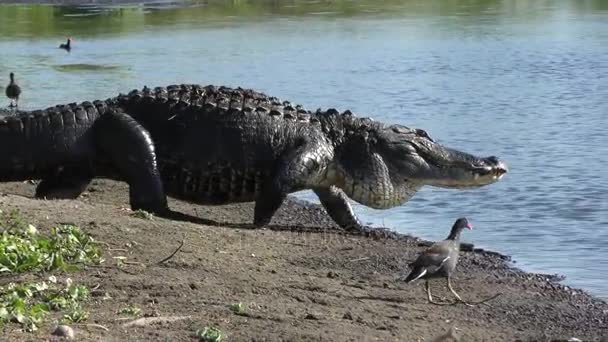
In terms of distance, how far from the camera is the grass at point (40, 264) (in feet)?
20.5

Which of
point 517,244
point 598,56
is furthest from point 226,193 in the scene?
point 598,56

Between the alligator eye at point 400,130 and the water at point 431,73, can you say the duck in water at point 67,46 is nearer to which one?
the water at point 431,73

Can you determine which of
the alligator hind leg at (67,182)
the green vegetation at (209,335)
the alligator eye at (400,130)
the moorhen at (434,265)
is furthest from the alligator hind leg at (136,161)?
the green vegetation at (209,335)

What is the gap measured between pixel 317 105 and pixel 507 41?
12.8 meters

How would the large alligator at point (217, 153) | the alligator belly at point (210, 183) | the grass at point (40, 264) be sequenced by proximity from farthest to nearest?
1. the alligator belly at point (210, 183)
2. the large alligator at point (217, 153)
3. the grass at point (40, 264)

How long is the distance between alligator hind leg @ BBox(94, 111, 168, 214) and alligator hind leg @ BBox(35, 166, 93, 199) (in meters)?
0.31

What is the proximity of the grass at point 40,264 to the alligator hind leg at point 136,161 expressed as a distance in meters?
2.34

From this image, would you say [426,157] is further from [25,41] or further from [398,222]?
[25,41]

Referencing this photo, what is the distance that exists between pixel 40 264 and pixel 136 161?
3251 mm

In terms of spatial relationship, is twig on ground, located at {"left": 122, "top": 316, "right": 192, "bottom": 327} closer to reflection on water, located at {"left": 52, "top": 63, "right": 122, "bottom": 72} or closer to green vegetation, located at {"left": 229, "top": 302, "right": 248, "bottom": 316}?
green vegetation, located at {"left": 229, "top": 302, "right": 248, "bottom": 316}

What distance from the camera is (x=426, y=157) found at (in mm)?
11203

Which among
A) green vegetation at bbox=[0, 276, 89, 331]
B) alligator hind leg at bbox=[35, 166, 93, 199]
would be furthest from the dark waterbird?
alligator hind leg at bbox=[35, 166, 93, 199]

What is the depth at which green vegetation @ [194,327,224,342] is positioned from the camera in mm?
6016

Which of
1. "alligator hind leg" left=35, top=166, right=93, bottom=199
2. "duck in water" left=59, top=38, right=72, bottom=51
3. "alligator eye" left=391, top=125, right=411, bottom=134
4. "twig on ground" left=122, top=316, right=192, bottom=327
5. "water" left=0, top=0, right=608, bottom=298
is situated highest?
"alligator eye" left=391, top=125, right=411, bottom=134
